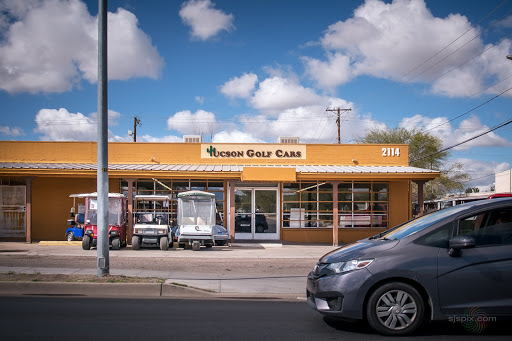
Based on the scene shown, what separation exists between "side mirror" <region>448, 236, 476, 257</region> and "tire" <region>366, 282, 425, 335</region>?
2.21 ft

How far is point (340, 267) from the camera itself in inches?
242

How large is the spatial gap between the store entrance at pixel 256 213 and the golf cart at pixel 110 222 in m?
5.99

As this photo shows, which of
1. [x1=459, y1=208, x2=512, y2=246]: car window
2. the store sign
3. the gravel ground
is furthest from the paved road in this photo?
the store sign

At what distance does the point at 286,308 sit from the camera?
27.5 ft

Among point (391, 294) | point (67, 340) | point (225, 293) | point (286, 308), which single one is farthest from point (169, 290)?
point (391, 294)

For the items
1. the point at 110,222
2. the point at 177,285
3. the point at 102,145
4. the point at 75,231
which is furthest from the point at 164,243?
the point at 177,285

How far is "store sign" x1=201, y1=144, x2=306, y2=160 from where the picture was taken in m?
24.6

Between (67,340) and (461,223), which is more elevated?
(461,223)

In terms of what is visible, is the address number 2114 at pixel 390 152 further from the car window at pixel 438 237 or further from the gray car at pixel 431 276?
the car window at pixel 438 237

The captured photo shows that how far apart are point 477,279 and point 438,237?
0.66 m

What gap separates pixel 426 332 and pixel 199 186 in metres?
17.9

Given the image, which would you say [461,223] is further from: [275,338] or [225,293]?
[225,293]

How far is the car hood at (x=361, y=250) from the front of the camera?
606 centimetres

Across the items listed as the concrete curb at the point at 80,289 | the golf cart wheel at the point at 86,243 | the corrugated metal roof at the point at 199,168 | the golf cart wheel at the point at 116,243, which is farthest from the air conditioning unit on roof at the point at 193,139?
the concrete curb at the point at 80,289
